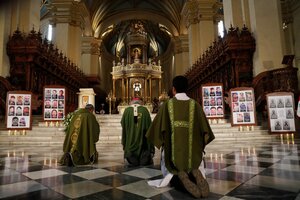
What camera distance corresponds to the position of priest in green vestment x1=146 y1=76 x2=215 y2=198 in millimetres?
2273

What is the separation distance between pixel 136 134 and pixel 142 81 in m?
18.2

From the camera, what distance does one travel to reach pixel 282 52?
8570mm

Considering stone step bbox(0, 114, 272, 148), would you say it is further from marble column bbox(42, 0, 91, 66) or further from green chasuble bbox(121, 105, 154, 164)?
marble column bbox(42, 0, 91, 66)

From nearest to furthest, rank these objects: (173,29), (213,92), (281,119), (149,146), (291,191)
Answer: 1. (291,191)
2. (149,146)
3. (281,119)
4. (213,92)
5. (173,29)

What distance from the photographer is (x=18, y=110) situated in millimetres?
7004

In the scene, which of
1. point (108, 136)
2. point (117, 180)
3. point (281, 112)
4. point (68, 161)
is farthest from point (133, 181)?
point (281, 112)

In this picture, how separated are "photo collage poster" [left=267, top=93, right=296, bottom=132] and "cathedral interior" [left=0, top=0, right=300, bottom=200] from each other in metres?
0.11

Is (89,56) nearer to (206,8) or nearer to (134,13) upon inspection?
(134,13)

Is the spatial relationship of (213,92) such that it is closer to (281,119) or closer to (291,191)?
(281,119)

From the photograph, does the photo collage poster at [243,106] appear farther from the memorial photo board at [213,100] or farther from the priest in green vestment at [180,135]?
the priest in green vestment at [180,135]

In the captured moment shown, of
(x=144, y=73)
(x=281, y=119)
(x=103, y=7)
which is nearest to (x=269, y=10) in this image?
(x=281, y=119)

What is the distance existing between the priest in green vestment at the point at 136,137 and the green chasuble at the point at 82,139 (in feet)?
1.82

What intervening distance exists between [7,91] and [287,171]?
28.5ft

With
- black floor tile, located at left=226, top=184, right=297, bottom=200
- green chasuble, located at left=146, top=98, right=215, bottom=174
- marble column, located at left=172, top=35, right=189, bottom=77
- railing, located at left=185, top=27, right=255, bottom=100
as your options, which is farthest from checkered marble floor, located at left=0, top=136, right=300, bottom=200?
marble column, located at left=172, top=35, right=189, bottom=77
